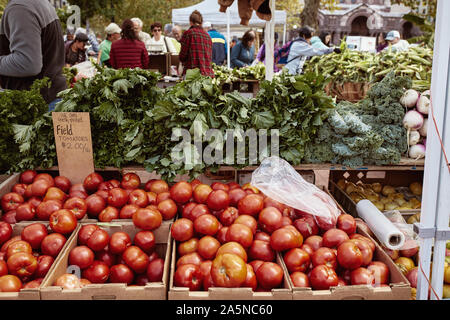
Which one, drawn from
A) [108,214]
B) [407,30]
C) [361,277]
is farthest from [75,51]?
[407,30]

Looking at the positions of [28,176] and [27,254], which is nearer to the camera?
[27,254]

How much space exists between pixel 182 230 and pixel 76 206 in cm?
80

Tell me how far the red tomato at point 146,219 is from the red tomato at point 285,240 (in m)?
0.74

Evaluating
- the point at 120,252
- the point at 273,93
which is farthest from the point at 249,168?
A: the point at 120,252

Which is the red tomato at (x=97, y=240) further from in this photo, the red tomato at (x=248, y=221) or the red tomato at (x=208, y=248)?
the red tomato at (x=248, y=221)

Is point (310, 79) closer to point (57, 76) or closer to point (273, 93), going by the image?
point (273, 93)

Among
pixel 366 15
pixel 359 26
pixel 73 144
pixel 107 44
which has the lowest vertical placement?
pixel 73 144

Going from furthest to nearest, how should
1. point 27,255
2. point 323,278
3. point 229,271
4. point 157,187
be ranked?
1. point 157,187
2. point 27,255
3. point 323,278
4. point 229,271

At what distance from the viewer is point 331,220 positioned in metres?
2.53

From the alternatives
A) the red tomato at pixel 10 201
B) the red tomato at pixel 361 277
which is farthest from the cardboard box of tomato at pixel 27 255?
the red tomato at pixel 361 277

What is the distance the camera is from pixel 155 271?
7.48 ft

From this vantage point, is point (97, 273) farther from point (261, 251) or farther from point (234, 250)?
point (261, 251)

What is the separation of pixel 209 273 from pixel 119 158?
146 centimetres

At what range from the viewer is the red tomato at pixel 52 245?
2.32 meters
